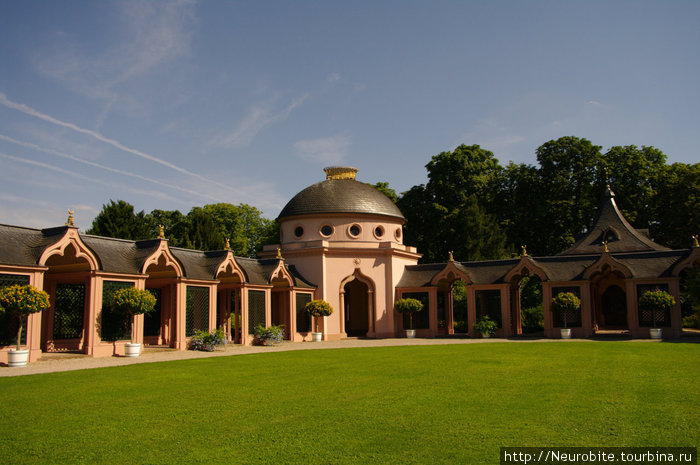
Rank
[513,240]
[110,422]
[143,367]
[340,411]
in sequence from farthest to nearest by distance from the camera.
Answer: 1. [513,240]
2. [143,367]
3. [340,411]
4. [110,422]

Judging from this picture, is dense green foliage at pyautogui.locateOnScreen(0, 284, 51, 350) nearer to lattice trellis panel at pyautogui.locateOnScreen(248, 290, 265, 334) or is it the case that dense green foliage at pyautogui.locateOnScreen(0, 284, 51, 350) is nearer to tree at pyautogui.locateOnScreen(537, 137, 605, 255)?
lattice trellis panel at pyautogui.locateOnScreen(248, 290, 265, 334)

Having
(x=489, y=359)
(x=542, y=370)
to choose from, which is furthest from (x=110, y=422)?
(x=489, y=359)

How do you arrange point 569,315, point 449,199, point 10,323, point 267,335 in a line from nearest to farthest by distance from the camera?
point 10,323 → point 267,335 → point 569,315 → point 449,199

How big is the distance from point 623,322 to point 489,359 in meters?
29.5

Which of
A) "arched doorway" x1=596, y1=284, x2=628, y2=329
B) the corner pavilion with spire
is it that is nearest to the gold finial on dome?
the corner pavilion with spire

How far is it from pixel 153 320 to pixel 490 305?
2279 centimetres

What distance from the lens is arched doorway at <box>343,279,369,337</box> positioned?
4831 centimetres

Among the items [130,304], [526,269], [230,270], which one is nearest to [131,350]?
[130,304]

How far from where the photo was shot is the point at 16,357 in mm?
21531

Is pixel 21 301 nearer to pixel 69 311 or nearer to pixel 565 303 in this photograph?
pixel 69 311

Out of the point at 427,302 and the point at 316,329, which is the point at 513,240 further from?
the point at 316,329

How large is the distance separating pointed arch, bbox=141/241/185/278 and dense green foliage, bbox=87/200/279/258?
68.0ft

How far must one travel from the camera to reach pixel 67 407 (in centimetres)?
1255

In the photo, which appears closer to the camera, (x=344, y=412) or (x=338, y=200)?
(x=344, y=412)
